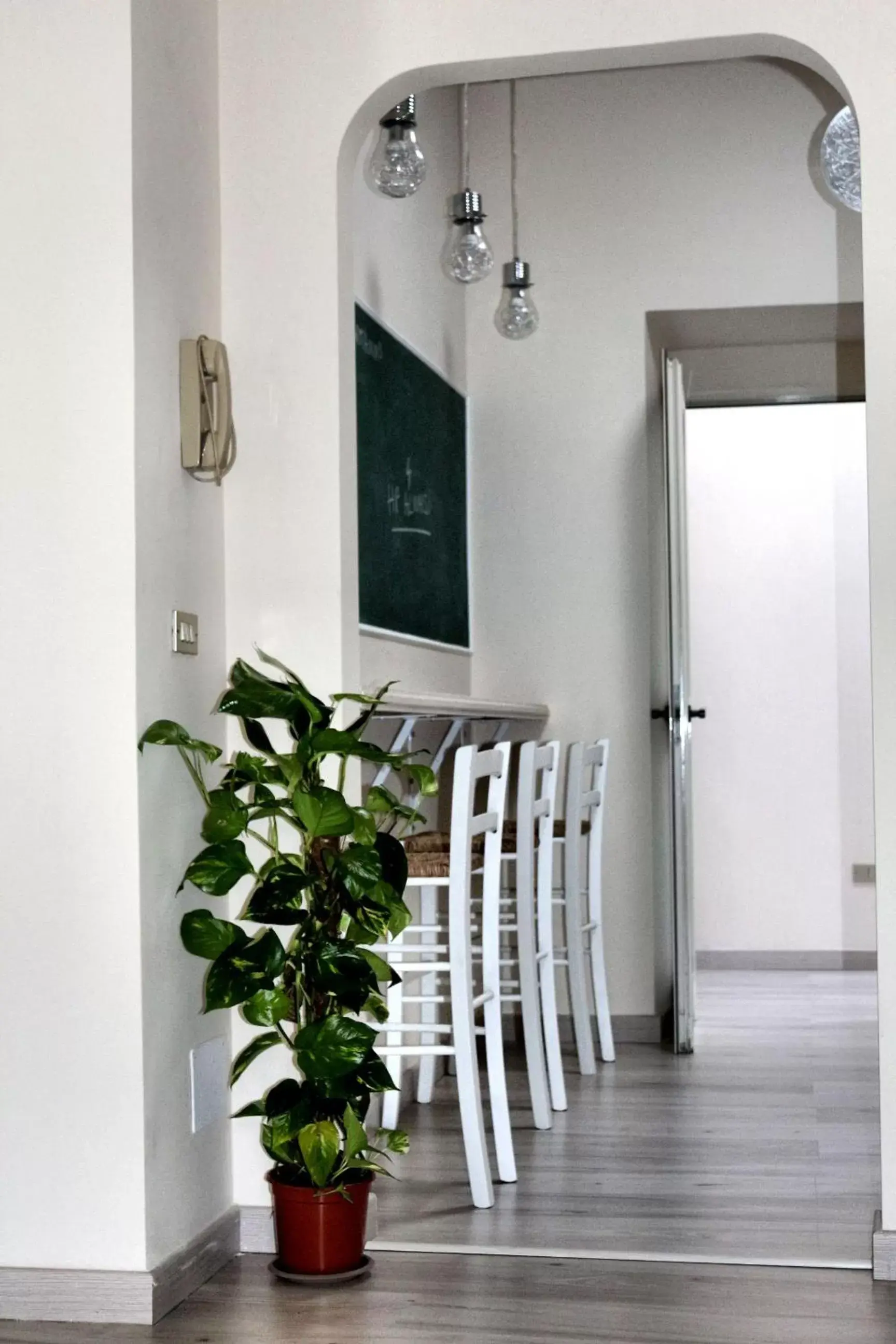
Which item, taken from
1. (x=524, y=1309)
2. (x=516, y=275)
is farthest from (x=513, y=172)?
(x=524, y=1309)

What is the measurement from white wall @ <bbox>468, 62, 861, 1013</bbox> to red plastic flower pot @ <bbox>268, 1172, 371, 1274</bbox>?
2.59m

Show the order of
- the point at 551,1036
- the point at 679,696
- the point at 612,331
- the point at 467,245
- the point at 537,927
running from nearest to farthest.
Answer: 1. the point at 551,1036
2. the point at 467,245
3. the point at 537,927
4. the point at 679,696
5. the point at 612,331

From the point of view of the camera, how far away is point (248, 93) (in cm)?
324

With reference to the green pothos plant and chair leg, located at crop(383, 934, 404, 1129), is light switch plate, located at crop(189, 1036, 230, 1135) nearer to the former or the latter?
the green pothos plant

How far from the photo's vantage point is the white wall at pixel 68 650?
109 inches

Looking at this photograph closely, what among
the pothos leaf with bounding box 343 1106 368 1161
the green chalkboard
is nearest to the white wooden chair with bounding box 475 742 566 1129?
the green chalkboard

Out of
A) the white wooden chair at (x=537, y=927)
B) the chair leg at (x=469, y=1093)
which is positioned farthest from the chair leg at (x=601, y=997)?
the chair leg at (x=469, y=1093)

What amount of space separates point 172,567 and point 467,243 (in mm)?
1920

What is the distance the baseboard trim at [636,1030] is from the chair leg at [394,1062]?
3.74 ft

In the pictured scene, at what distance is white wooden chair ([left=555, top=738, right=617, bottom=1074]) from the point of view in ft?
15.5

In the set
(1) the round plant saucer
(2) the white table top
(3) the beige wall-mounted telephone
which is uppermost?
(3) the beige wall-mounted telephone

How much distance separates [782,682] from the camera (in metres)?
7.02

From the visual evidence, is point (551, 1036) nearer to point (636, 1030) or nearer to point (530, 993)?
point (530, 993)

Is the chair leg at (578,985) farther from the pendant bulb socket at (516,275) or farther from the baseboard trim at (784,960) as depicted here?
the baseboard trim at (784,960)
